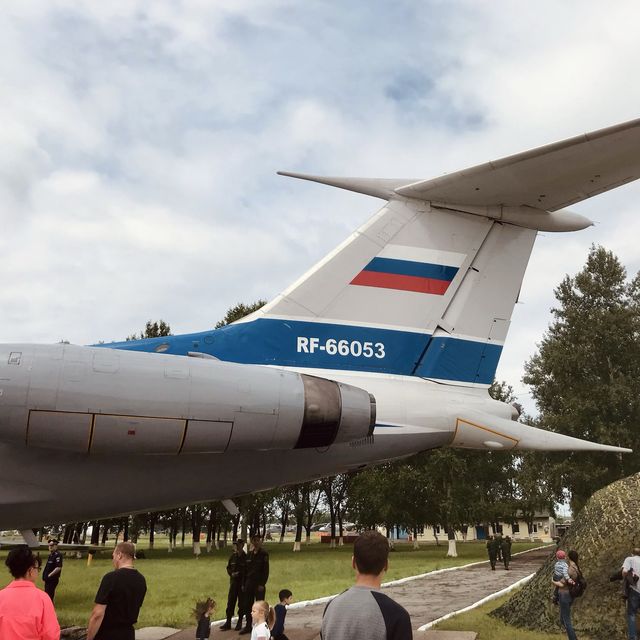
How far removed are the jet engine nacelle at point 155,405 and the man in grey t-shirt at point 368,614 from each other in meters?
2.37

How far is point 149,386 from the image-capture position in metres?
4.53

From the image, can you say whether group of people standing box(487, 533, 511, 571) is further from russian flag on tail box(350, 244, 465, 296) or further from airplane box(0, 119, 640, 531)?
russian flag on tail box(350, 244, 465, 296)

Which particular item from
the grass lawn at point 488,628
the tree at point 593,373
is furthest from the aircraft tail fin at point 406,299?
the tree at point 593,373

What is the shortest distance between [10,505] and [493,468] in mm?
36480

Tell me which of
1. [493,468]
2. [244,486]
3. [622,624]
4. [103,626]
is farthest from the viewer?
[493,468]

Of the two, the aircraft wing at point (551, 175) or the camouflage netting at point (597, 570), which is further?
the camouflage netting at point (597, 570)

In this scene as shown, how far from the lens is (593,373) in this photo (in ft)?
96.5

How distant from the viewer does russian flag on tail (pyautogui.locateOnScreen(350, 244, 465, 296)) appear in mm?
6473

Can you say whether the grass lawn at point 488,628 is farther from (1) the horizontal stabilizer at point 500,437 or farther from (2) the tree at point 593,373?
(2) the tree at point 593,373

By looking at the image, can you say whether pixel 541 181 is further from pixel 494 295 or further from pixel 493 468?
pixel 493 468

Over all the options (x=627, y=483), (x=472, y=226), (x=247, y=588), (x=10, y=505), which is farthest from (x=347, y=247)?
(x=627, y=483)

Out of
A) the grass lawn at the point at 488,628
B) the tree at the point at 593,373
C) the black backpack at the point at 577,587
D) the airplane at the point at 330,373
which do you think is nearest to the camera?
the airplane at the point at 330,373

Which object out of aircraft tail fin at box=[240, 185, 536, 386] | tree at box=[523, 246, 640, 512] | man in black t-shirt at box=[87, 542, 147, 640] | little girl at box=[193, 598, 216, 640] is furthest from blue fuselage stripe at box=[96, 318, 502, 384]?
tree at box=[523, 246, 640, 512]

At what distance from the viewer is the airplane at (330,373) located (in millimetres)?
4469
